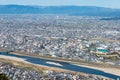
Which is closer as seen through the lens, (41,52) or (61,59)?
(61,59)

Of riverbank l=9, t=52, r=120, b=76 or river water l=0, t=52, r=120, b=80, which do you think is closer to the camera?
river water l=0, t=52, r=120, b=80

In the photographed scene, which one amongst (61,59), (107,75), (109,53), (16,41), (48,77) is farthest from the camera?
(16,41)

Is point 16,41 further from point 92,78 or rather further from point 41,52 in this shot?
point 92,78

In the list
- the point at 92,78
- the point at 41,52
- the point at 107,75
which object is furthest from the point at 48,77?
the point at 41,52

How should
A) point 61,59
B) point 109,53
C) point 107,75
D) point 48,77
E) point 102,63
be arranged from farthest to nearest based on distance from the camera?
point 109,53 → point 61,59 → point 102,63 → point 107,75 → point 48,77

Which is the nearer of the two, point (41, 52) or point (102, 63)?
point (102, 63)

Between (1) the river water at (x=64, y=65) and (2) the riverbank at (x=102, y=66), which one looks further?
(2) the riverbank at (x=102, y=66)

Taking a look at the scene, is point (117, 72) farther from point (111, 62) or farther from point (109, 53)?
point (109, 53)

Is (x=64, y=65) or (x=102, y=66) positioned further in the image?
(x=64, y=65)

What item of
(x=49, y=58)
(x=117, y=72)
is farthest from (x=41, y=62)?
(x=117, y=72)
